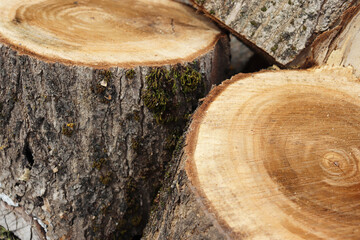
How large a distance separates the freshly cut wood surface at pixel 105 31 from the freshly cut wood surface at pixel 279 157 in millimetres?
640

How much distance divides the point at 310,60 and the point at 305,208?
5.07 feet

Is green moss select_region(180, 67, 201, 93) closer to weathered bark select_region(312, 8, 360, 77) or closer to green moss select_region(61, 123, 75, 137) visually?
green moss select_region(61, 123, 75, 137)

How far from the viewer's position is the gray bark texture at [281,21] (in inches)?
99.7

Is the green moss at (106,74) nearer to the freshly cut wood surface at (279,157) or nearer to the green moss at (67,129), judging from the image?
the green moss at (67,129)

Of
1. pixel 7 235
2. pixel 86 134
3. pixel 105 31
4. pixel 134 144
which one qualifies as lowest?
pixel 7 235

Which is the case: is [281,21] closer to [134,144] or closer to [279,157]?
[279,157]

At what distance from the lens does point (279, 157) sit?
1.77 metres

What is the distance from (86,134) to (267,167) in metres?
1.26

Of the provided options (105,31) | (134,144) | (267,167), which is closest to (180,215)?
(267,167)

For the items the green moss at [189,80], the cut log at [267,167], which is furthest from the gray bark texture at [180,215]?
the green moss at [189,80]

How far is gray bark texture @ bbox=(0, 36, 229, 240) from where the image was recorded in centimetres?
219

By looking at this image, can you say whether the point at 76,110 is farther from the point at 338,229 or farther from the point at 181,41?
the point at 338,229

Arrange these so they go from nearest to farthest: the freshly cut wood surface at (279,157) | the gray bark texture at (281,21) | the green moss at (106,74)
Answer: the freshly cut wood surface at (279,157) < the green moss at (106,74) < the gray bark texture at (281,21)

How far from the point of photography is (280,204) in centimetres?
156
